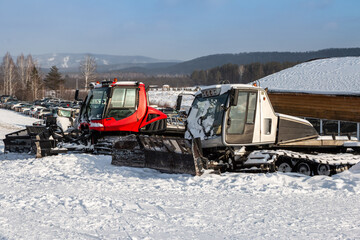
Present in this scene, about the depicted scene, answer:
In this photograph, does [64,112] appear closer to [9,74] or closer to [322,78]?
[322,78]

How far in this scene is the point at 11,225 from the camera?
6172 mm

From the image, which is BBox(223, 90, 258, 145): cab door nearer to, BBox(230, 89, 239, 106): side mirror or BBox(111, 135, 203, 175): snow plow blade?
BBox(230, 89, 239, 106): side mirror

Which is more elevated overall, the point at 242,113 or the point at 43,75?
the point at 43,75

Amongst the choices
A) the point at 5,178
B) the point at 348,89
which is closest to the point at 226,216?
the point at 5,178

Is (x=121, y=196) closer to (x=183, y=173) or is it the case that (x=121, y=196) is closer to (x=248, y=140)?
(x=183, y=173)

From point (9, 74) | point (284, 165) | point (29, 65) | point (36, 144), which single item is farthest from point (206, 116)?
point (29, 65)

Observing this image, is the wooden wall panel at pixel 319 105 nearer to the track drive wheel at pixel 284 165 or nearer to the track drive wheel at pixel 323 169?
the track drive wheel at pixel 323 169

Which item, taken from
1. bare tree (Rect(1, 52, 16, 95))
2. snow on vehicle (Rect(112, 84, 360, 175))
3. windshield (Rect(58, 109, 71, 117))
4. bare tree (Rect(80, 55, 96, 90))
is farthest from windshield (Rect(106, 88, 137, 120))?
bare tree (Rect(1, 52, 16, 95))

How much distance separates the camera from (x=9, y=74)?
96.3m

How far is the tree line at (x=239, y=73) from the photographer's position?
133 meters

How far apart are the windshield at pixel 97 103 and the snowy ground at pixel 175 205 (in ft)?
12.3

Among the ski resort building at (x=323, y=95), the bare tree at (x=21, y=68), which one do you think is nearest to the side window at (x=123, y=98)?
the ski resort building at (x=323, y=95)

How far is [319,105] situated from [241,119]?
53.7 ft

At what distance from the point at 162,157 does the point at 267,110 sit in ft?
9.45
